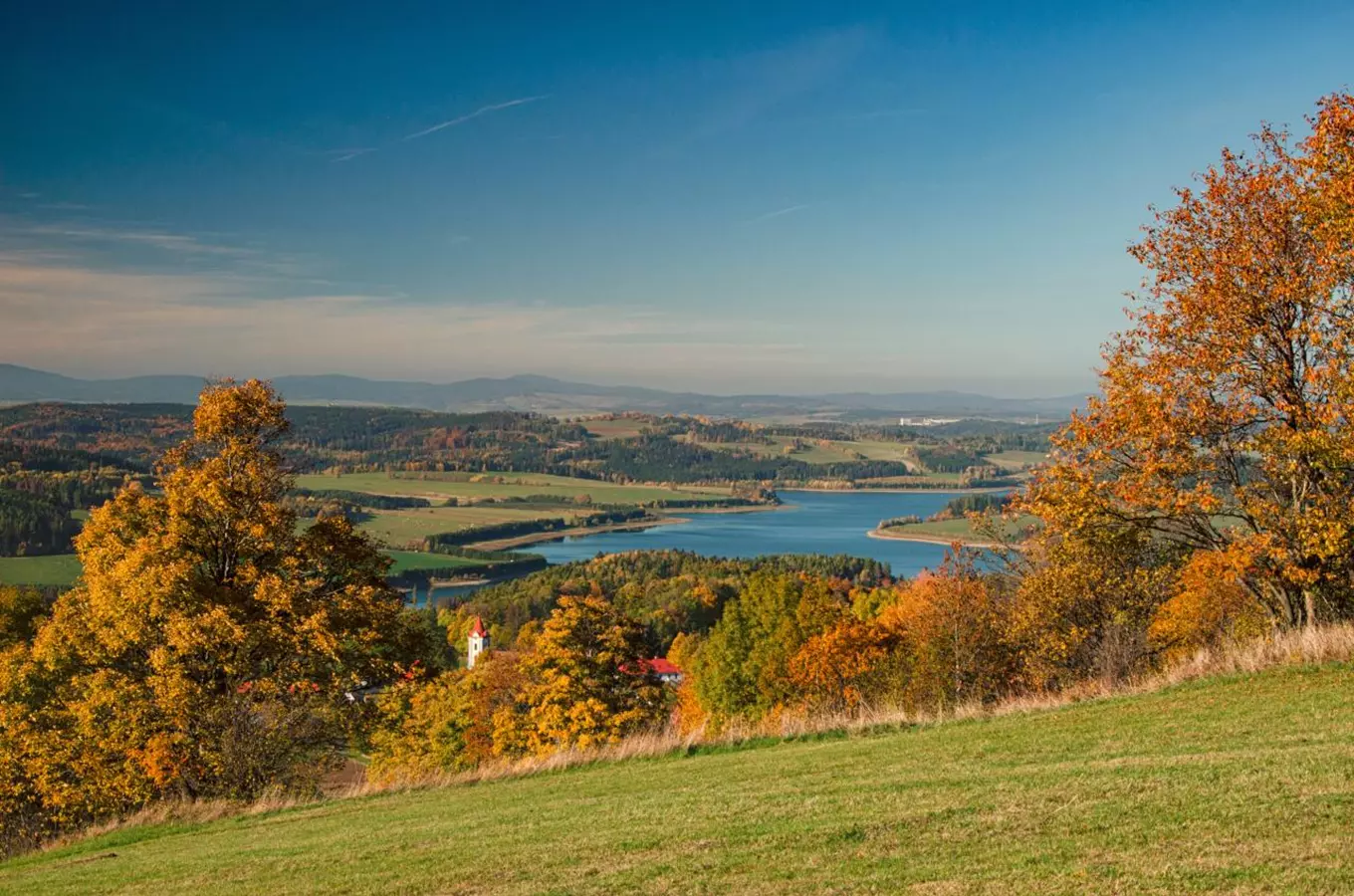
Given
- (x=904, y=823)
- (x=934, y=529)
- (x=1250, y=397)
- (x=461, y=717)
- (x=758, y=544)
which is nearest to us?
(x=904, y=823)

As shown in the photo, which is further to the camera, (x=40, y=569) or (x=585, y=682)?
(x=40, y=569)

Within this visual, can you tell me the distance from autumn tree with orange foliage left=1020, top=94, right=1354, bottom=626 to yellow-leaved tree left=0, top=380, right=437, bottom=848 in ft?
47.3

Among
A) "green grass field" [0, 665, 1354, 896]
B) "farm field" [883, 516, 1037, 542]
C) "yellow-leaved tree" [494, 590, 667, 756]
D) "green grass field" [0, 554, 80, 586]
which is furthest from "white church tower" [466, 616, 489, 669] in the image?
"farm field" [883, 516, 1037, 542]

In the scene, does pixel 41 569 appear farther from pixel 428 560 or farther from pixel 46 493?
pixel 428 560

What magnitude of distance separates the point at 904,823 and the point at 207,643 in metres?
15.7

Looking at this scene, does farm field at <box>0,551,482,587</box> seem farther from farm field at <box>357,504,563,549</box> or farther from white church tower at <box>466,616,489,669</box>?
farm field at <box>357,504,563,549</box>

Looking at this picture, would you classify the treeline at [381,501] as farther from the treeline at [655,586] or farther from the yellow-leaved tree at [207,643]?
the yellow-leaved tree at [207,643]

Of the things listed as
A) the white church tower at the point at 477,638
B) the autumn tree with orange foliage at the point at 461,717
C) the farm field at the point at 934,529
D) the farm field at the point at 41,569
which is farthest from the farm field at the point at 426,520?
the autumn tree with orange foliage at the point at 461,717

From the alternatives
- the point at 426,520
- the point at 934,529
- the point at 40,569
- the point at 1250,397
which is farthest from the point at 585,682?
the point at 426,520

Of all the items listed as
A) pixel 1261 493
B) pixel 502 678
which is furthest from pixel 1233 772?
pixel 502 678

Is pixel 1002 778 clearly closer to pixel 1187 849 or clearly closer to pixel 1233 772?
pixel 1233 772

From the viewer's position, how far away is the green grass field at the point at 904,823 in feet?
21.3

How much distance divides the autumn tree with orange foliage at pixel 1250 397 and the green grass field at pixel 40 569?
100 m

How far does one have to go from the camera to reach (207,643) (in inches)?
768
